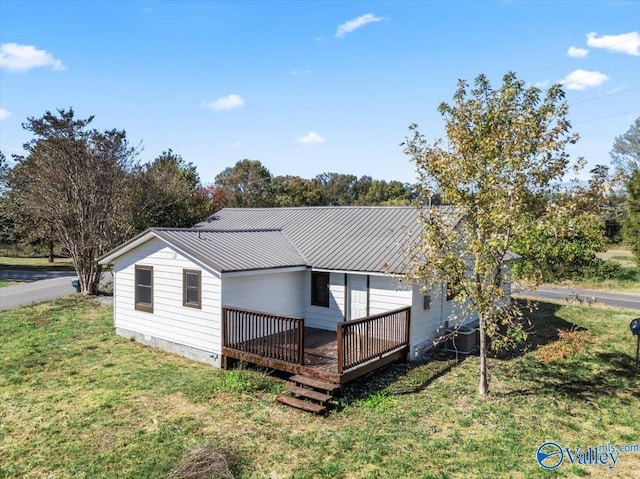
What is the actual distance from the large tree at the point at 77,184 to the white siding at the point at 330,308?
1271 cm

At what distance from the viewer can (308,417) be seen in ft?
27.2

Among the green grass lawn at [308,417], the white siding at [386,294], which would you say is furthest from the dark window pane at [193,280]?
the white siding at [386,294]

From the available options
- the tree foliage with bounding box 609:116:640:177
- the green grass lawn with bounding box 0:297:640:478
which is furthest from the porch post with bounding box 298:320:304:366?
the tree foliage with bounding box 609:116:640:177

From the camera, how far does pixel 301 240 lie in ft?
50.0

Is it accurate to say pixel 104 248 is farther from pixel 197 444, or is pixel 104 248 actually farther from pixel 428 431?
pixel 428 431

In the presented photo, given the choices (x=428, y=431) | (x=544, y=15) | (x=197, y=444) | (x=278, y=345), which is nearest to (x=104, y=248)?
(x=278, y=345)

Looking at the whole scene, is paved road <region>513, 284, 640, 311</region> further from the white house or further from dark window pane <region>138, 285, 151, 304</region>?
dark window pane <region>138, 285, 151, 304</region>

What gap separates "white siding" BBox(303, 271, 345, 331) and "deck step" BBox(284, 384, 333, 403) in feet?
13.3

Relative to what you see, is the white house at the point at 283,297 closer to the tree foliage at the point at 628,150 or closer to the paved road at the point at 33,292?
the paved road at the point at 33,292

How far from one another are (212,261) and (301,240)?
4572 mm

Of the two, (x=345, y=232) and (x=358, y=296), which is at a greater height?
(x=345, y=232)

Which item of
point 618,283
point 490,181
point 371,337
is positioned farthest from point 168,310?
point 618,283

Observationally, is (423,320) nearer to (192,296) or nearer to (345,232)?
(345,232)

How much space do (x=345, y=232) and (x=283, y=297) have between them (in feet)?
11.2
